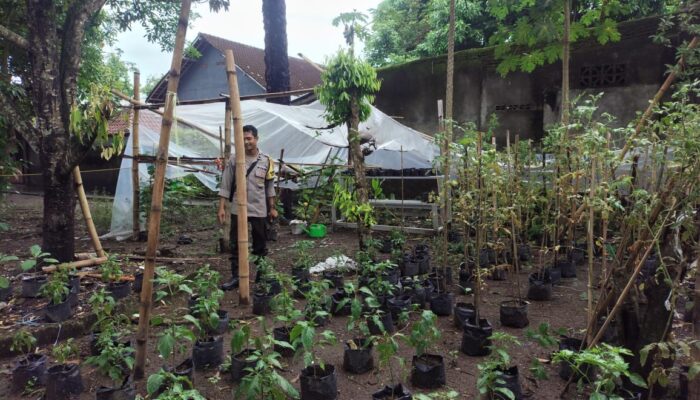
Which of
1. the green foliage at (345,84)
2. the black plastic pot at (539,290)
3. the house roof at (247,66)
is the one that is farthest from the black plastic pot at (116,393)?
the house roof at (247,66)

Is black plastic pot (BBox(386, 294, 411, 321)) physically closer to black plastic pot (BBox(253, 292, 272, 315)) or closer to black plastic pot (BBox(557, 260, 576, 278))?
black plastic pot (BBox(253, 292, 272, 315))

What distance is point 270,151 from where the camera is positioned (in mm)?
9297

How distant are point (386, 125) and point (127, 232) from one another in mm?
5096

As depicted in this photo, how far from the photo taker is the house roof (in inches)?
712

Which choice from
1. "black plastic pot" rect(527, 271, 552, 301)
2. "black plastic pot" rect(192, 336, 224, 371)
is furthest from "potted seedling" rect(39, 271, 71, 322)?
"black plastic pot" rect(527, 271, 552, 301)

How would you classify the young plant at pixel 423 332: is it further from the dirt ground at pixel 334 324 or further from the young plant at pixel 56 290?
the young plant at pixel 56 290

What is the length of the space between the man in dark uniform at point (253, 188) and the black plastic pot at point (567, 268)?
12.3 feet

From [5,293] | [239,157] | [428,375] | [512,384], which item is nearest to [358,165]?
[239,157]

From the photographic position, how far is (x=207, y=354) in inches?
134

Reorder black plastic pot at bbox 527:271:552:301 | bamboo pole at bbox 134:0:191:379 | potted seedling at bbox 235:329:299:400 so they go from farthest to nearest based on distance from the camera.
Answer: black plastic pot at bbox 527:271:552:301 < bamboo pole at bbox 134:0:191:379 < potted seedling at bbox 235:329:299:400

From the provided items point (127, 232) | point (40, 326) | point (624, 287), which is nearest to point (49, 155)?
point (40, 326)

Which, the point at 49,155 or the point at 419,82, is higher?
the point at 419,82

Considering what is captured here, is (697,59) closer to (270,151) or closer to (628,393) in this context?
(628,393)

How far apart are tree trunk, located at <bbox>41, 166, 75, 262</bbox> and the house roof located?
12.6 m
